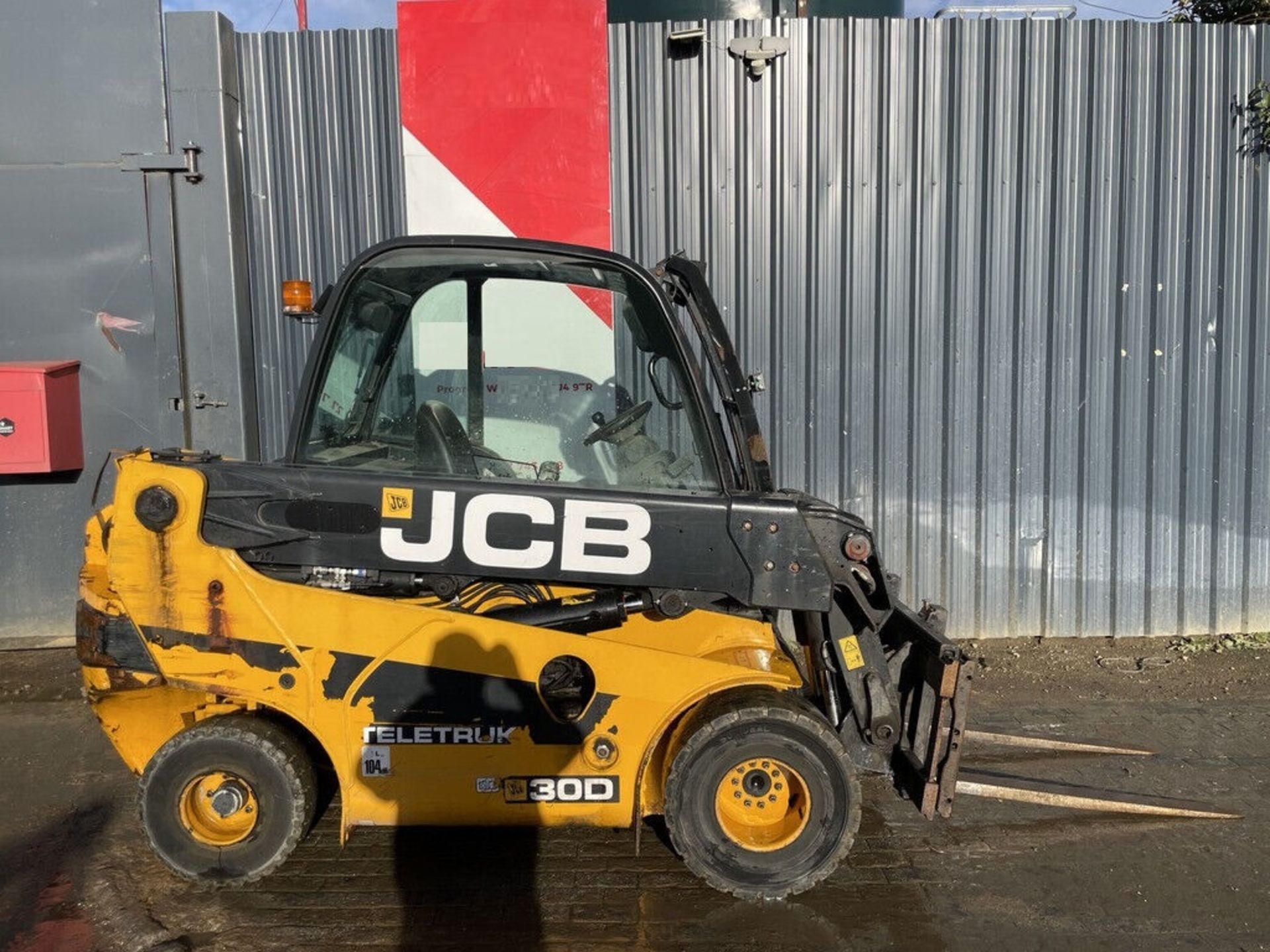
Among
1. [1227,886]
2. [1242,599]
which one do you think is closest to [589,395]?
[1227,886]

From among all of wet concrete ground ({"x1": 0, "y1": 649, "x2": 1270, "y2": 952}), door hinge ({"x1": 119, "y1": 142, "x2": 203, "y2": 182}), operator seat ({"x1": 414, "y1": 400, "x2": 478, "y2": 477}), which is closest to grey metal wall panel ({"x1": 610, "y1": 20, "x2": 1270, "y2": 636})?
wet concrete ground ({"x1": 0, "y1": 649, "x2": 1270, "y2": 952})

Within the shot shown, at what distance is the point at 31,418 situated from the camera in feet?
18.9

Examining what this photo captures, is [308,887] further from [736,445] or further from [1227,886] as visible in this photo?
[1227,886]

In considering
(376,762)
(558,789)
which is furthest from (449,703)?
(558,789)

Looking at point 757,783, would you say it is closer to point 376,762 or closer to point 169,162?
point 376,762

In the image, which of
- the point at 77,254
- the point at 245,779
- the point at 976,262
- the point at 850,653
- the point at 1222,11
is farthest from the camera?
the point at 1222,11

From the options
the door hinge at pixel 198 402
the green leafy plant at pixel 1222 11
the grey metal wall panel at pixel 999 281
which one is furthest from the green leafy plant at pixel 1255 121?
the door hinge at pixel 198 402

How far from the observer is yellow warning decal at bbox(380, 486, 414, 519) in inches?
134

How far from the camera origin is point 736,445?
3.77 meters

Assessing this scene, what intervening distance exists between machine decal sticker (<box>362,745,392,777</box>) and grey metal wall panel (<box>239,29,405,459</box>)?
3.44 m

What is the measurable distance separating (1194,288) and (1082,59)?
5.36 ft

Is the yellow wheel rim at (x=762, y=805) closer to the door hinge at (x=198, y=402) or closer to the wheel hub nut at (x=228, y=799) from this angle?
the wheel hub nut at (x=228, y=799)

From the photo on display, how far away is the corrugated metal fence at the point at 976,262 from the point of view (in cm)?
612

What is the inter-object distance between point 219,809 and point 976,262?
5.27m
